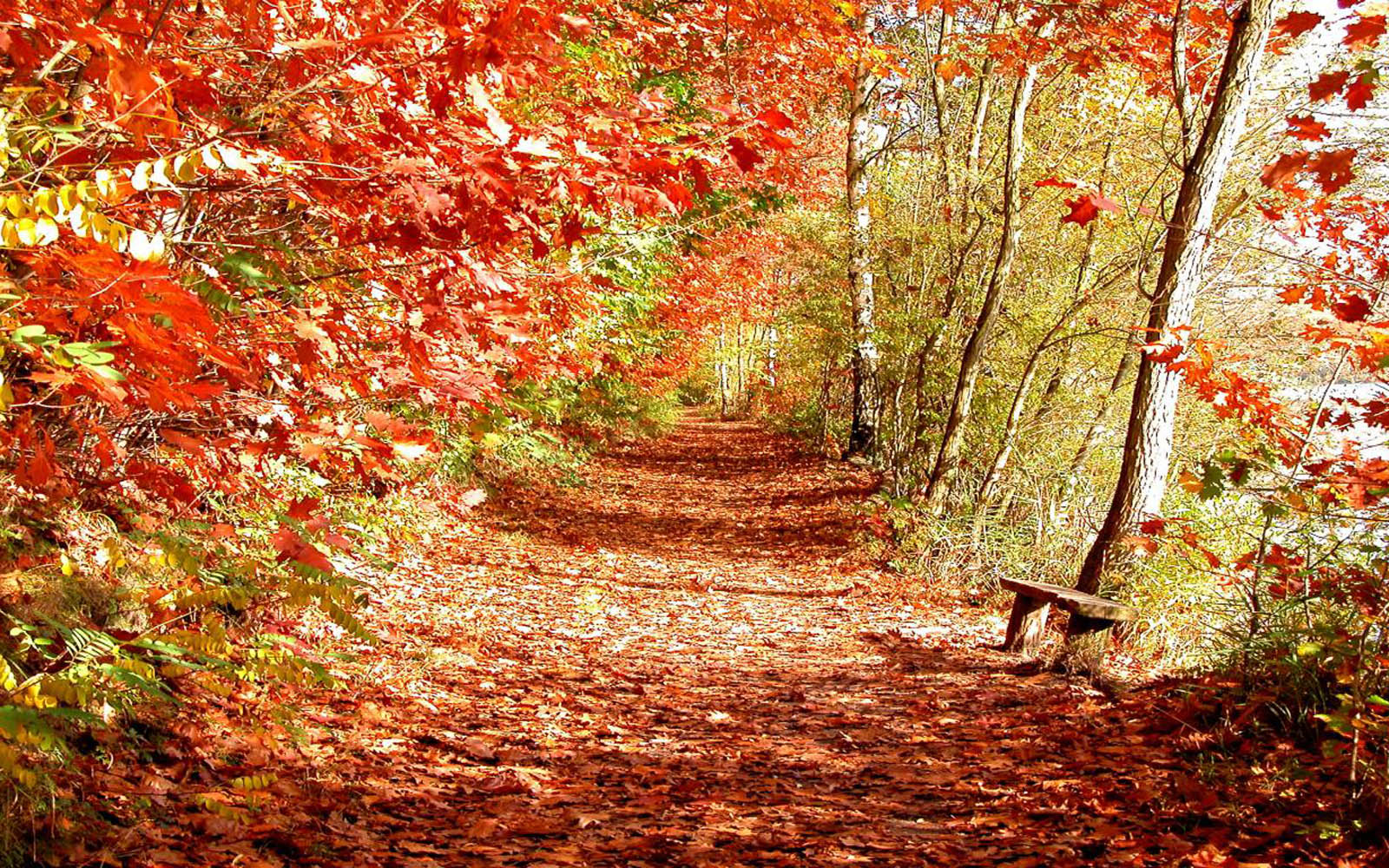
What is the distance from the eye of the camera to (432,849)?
11.5ft

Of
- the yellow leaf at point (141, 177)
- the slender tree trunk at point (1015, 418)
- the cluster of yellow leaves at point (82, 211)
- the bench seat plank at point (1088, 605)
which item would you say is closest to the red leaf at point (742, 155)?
the cluster of yellow leaves at point (82, 211)

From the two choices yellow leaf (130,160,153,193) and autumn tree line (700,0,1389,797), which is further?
autumn tree line (700,0,1389,797)

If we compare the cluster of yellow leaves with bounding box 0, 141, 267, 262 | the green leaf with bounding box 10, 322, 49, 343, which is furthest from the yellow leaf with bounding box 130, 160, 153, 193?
the green leaf with bounding box 10, 322, 49, 343

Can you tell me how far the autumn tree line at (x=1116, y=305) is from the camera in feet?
17.6

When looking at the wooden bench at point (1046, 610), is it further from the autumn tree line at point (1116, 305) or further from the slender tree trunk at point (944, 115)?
the slender tree trunk at point (944, 115)

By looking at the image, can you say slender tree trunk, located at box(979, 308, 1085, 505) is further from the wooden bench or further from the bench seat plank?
the bench seat plank

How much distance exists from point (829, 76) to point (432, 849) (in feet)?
47.5

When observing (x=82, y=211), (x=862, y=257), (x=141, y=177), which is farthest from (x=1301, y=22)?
(x=862, y=257)

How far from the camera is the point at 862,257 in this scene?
13094 mm

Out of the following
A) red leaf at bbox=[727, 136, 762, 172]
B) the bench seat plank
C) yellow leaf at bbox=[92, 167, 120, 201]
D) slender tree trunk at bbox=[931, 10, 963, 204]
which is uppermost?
slender tree trunk at bbox=[931, 10, 963, 204]

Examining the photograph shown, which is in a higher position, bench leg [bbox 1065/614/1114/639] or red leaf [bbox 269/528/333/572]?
red leaf [bbox 269/528/333/572]

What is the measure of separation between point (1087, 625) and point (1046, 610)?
2.90ft

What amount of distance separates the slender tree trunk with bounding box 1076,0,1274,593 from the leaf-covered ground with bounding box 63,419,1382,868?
125cm

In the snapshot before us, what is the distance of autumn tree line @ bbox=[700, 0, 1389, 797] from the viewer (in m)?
5.36
